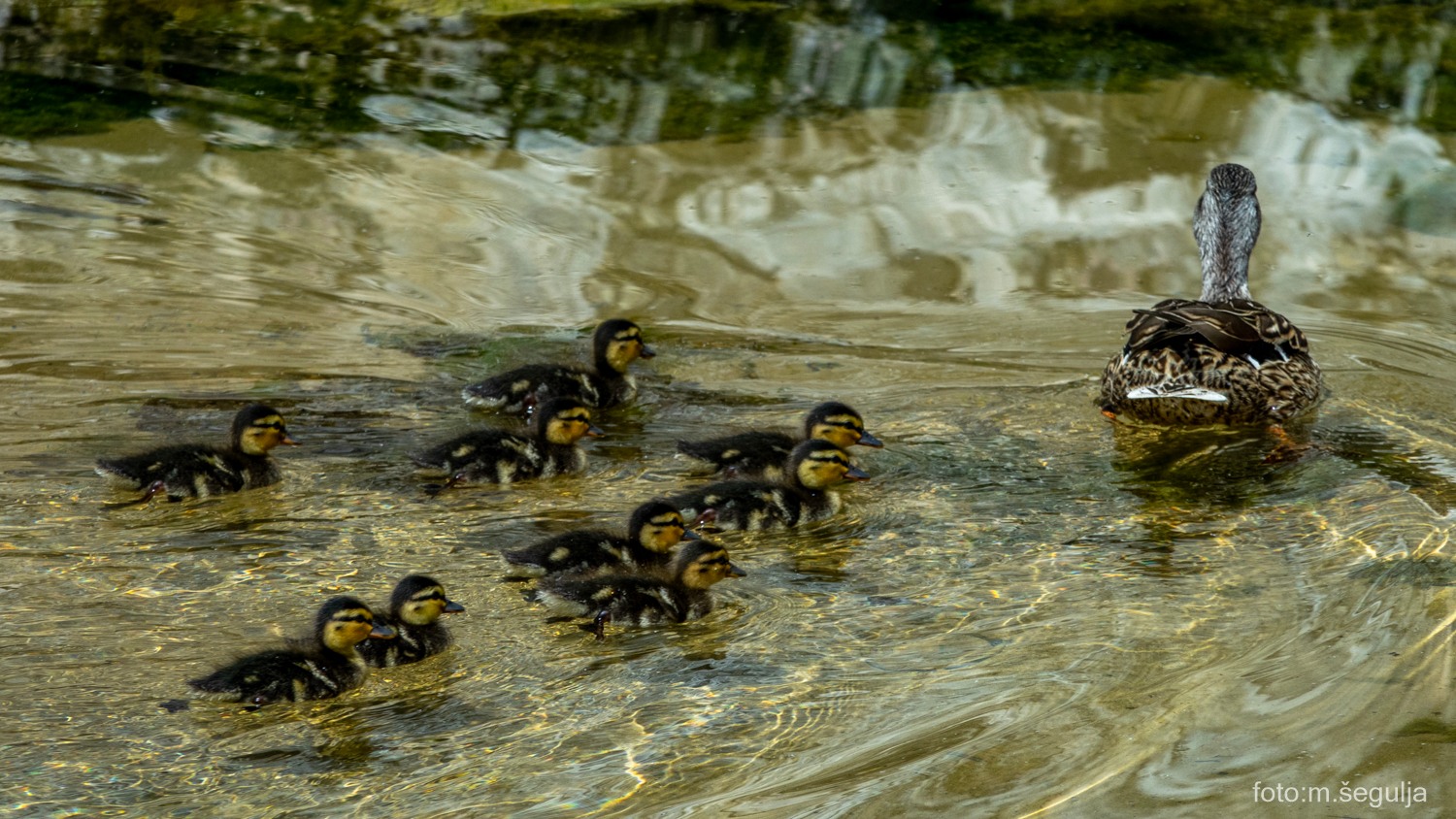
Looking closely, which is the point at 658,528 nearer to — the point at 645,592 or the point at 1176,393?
the point at 645,592

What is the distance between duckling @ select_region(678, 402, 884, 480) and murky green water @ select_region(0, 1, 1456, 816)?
104 mm

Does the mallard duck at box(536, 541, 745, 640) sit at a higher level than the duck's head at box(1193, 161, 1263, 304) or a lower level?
lower

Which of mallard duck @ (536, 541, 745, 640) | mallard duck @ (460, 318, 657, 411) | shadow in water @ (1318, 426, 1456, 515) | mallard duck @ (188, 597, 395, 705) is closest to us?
mallard duck @ (188, 597, 395, 705)

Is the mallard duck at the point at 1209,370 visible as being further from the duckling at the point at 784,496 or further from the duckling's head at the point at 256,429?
the duckling's head at the point at 256,429

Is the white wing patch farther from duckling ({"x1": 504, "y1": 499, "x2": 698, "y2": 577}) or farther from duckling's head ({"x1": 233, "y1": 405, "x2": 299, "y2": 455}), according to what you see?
duckling's head ({"x1": 233, "y1": 405, "x2": 299, "y2": 455})

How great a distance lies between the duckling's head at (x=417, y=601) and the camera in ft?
13.2

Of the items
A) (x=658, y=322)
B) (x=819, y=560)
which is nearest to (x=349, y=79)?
(x=658, y=322)

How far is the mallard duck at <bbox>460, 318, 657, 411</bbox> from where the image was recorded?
588cm

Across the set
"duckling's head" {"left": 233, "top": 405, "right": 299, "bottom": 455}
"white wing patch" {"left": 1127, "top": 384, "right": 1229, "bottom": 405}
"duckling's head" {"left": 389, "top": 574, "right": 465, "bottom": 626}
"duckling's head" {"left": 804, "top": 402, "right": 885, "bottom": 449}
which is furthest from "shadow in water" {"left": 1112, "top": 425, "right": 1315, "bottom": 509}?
"duckling's head" {"left": 233, "top": 405, "right": 299, "bottom": 455}

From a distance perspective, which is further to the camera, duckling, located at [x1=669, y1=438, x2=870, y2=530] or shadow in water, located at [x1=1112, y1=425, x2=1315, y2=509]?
shadow in water, located at [x1=1112, y1=425, x2=1315, y2=509]

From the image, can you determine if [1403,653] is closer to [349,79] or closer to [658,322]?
[658,322]

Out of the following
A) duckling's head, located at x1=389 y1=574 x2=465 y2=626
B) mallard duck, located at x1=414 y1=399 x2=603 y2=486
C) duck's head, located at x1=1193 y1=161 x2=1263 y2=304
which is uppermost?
duck's head, located at x1=1193 y1=161 x2=1263 y2=304

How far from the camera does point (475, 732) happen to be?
3.64 metres

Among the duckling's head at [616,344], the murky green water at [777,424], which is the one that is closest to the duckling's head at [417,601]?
the murky green water at [777,424]
